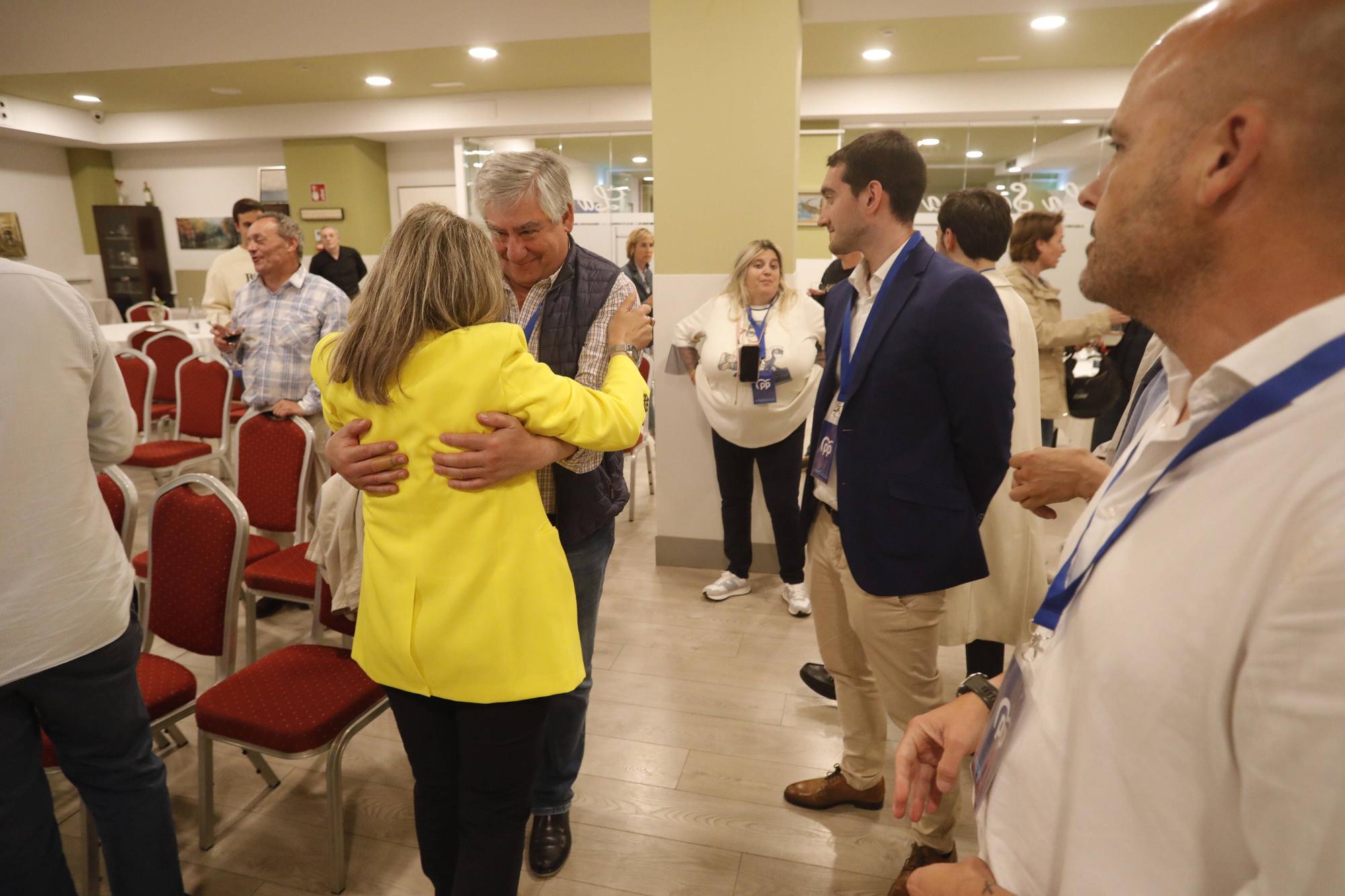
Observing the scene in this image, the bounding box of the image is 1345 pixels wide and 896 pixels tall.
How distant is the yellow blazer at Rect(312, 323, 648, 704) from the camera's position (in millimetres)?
1210

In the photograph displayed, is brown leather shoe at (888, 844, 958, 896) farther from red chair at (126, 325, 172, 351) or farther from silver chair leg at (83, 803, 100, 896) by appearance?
red chair at (126, 325, 172, 351)

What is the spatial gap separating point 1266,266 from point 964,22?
5.91 m

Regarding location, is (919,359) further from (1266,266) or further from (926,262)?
(1266,266)

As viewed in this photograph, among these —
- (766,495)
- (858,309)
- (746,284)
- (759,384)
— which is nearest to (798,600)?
(766,495)

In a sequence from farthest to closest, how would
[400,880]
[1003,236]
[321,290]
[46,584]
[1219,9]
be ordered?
[321,290], [1003,236], [400,880], [46,584], [1219,9]

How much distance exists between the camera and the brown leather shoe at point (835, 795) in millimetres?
2148

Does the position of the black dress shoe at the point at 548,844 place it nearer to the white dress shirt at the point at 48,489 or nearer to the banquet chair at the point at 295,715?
the banquet chair at the point at 295,715

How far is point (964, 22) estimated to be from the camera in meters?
5.34

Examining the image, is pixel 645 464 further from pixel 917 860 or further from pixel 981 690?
pixel 981 690

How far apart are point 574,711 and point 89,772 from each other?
3.36 feet

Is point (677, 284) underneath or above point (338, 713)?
above

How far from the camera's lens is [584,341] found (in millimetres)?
1610

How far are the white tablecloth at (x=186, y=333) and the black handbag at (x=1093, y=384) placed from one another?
18.8 feet

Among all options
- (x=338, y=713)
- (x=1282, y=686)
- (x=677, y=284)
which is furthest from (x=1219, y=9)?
(x=677, y=284)
